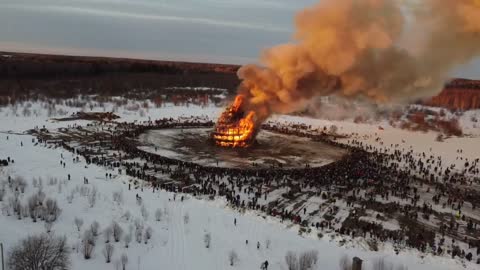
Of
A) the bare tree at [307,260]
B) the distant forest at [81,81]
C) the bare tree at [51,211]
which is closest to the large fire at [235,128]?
the bare tree at [51,211]

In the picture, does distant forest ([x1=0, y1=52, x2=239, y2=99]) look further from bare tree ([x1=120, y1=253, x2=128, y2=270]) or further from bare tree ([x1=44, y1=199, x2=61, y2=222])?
bare tree ([x1=120, y1=253, x2=128, y2=270])

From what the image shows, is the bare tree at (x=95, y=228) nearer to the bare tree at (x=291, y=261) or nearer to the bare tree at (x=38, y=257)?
the bare tree at (x=38, y=257)

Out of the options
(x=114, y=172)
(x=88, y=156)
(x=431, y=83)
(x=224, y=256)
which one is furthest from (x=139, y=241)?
(x=431, y=83)

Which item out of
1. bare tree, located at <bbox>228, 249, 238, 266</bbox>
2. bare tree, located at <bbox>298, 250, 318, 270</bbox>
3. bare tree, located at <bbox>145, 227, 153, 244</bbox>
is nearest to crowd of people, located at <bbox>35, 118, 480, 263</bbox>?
bare tree, located at <bbox>298, 250, 318, 270</bbox>

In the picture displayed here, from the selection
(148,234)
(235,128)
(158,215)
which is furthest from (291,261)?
(235,128)

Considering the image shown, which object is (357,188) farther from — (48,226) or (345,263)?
(48,226)

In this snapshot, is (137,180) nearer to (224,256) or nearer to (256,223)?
(256,223)
